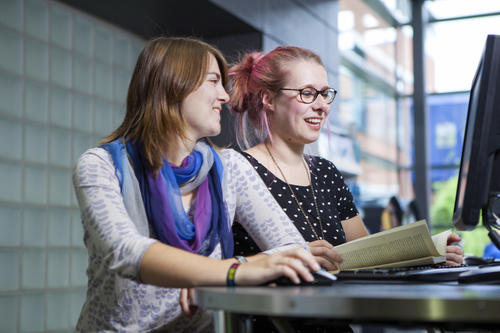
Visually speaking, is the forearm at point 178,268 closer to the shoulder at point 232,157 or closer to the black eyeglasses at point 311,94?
the shoulder at point 232,157

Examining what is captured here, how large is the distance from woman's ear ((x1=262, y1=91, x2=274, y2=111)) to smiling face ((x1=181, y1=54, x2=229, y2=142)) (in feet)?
1.56

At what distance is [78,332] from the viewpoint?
4.33 feet

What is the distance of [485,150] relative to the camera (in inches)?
42.9

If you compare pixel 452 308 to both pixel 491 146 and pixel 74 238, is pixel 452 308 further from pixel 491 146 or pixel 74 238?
pixel 74 238

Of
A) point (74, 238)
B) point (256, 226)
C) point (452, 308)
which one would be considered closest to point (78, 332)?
point (256, 226)

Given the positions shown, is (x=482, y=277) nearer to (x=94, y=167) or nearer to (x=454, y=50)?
(x=94, y=167)

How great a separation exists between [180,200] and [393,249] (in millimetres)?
457

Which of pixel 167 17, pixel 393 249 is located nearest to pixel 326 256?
pixel 393 249

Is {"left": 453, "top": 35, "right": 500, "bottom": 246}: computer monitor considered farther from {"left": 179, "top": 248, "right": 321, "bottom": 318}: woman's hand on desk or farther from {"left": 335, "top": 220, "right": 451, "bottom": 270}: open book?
{"left": 179, "top": 248, "right": 321, "bottom": 318}: woman's hand on desk

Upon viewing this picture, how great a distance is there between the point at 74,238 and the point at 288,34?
7.21ft

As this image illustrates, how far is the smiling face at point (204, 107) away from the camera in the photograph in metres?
1.43

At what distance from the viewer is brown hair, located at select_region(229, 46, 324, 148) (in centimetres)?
193

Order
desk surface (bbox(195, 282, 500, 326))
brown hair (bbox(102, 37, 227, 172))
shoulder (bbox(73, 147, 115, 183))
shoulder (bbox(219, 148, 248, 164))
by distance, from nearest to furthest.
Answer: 1. desk surface (bbox(195, 282, 500, 326))
2. shoulder (bbox(73, 147, 115, 183))
3. brown hair (bbox(102, 37, 227, 172))
4. shoulder (bbox(219, 148, 248, 164))

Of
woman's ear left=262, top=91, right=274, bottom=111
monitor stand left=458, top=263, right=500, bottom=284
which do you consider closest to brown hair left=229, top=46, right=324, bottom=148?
woman's ear left=262, top=91, right=274, bottom=111
